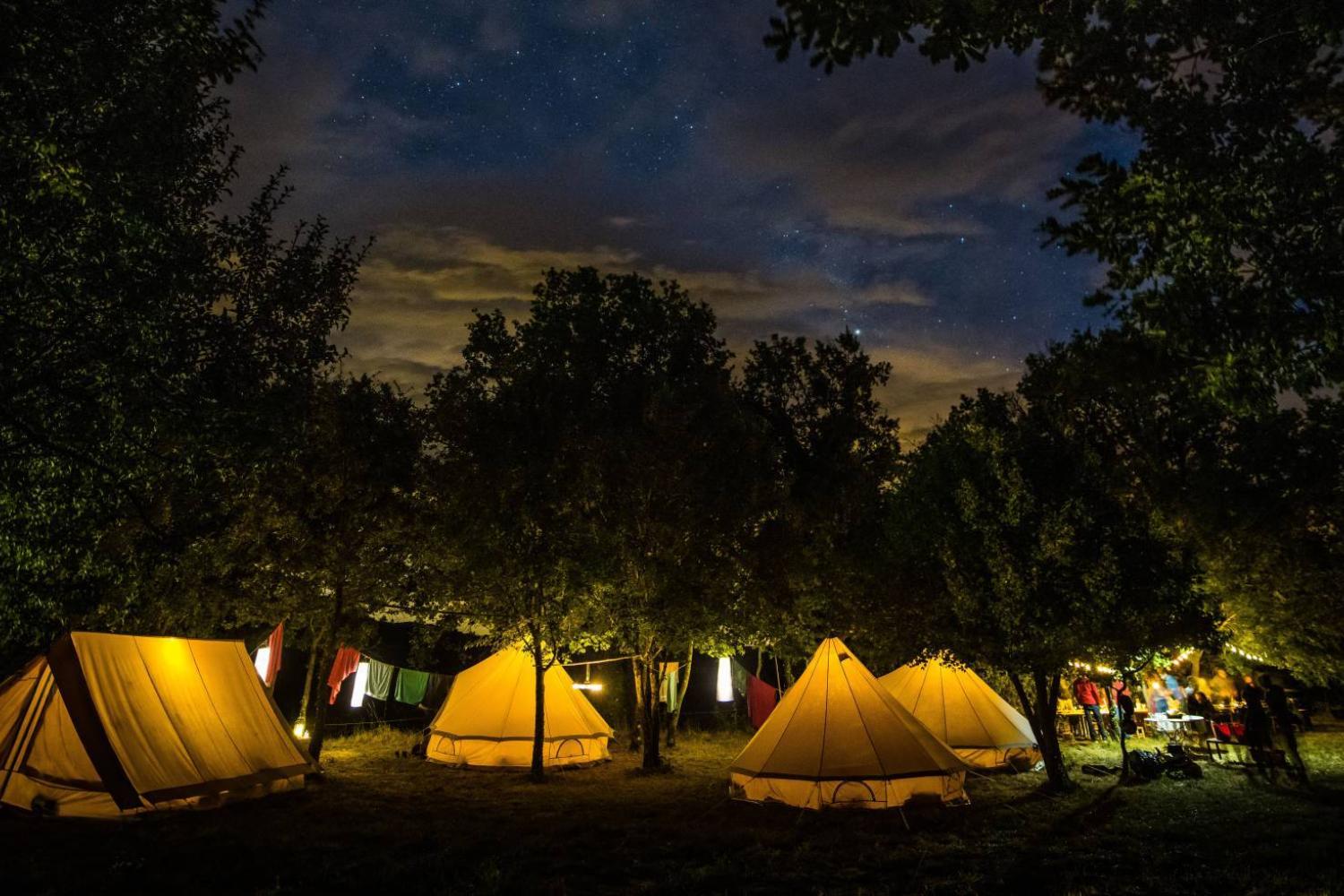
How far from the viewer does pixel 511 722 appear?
1997cm

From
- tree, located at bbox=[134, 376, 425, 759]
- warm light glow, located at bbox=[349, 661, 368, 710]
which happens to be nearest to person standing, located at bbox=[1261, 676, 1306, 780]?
tree, located at bbox=[134, 376, 425, 759]

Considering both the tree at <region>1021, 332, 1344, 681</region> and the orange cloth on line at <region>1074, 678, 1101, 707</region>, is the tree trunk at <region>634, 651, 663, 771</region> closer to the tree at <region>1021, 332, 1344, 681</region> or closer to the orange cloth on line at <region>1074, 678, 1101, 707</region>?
the tree at <region>1021, 332, 1344, 681</region>

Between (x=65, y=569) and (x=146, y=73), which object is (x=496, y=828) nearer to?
(x=65, y=569)

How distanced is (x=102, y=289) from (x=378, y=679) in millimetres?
22413

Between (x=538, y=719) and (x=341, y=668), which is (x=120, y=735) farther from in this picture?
(x=341, y=668)

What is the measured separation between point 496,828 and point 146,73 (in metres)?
11.7

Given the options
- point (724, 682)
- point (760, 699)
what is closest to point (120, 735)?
point (724, 682)

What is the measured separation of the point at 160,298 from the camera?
8508 millimetres

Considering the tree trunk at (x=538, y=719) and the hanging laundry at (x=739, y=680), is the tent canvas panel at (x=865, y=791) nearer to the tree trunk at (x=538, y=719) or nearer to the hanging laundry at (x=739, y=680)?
the tree trunk at (x=538, y=719)

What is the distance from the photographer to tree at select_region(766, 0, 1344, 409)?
6.19 m

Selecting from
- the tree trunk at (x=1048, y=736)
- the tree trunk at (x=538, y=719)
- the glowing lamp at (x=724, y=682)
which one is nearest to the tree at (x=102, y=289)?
the tree trunk at (x=538, y=719)

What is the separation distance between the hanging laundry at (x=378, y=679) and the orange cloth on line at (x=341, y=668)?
106 centimetres

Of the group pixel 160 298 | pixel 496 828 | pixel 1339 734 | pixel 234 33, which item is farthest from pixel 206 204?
pixel 1339 734

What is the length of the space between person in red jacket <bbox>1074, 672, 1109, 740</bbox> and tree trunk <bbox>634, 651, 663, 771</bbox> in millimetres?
15629
